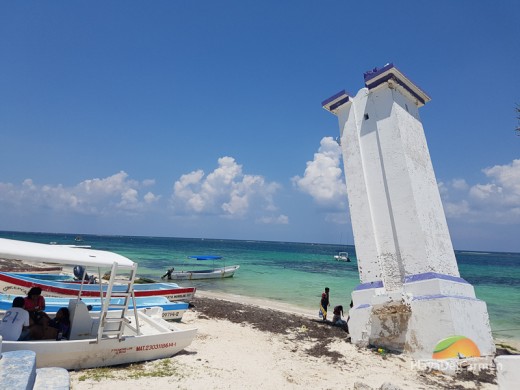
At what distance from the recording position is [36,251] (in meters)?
6.47

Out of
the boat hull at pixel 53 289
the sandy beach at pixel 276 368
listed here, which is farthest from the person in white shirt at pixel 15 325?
the boat hull at pixel 53 289

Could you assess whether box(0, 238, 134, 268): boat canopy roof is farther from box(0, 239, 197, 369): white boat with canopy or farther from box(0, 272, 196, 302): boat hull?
box(0, 272, 196, 302): boat hull

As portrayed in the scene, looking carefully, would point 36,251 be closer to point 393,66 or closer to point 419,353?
point 419,353

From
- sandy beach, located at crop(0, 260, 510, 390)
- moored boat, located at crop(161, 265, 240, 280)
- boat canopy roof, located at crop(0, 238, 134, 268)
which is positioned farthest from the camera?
moored boat, located at crop(161, 265, 240, 280)

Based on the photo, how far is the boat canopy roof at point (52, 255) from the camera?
20.0 ft

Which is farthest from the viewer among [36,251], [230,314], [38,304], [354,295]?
[230,314]

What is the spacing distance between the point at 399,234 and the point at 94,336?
29.2 feet

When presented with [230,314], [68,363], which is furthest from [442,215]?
[68,363]

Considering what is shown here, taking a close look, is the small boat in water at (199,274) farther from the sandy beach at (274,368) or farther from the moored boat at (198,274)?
the sandy beach at (274,368)

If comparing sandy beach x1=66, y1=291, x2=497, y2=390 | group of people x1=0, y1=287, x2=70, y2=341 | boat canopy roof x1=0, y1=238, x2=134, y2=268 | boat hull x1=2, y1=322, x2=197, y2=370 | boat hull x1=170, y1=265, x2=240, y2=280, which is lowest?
sandy beach x1=66, y1=291, x2=497, y2=390

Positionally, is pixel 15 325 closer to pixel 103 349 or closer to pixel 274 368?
pixel 103 349

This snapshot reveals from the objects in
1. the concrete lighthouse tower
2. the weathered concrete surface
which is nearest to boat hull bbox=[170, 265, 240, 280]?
the concrete lighthouse tower

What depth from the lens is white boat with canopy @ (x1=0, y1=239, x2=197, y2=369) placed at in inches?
251

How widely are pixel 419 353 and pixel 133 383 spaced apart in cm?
731
